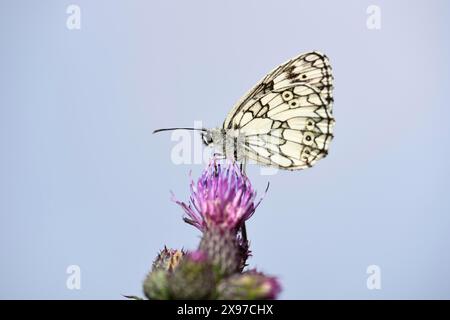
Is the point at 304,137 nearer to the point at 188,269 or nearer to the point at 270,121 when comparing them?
the point at 270,121

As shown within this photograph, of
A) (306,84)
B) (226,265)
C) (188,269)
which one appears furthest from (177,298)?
(306,84)

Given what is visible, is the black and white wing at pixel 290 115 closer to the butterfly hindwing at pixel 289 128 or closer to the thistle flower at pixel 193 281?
the butterfly hindwing at pixel 289 128

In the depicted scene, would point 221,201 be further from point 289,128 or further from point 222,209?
point 289,128

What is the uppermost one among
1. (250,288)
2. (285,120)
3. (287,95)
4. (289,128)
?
(287,95)

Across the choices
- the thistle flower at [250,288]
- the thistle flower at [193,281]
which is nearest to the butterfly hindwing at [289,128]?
the thistle flower at [193,281]

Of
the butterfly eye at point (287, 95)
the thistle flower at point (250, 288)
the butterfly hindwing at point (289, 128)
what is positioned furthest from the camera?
the butterfly eye at point (287, 95)

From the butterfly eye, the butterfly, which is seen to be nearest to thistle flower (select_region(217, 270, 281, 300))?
the butterfly

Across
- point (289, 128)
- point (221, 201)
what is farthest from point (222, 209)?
point (289, 128)
